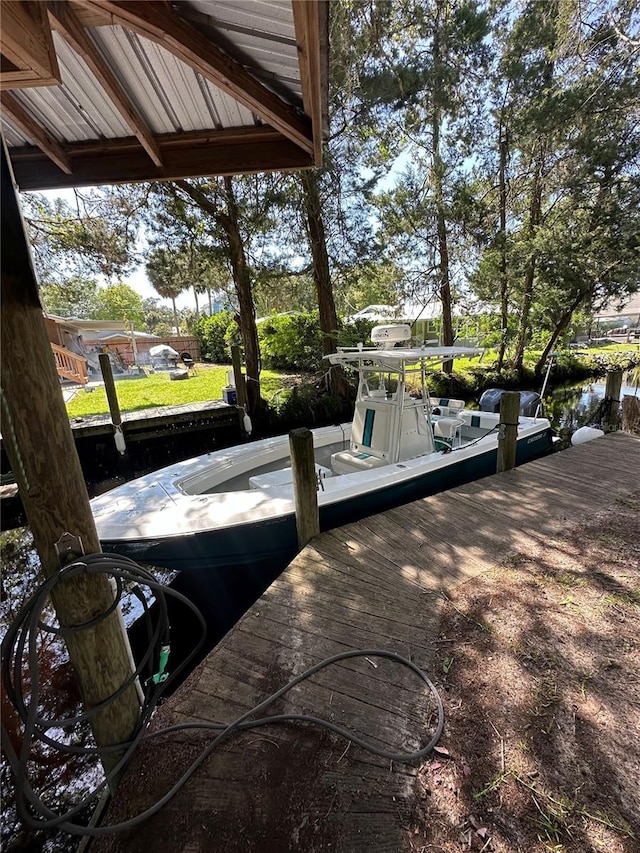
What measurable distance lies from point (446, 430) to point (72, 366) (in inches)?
521

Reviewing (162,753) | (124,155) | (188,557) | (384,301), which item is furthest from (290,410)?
(162,753)

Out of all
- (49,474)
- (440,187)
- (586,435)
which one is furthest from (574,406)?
(49,474)

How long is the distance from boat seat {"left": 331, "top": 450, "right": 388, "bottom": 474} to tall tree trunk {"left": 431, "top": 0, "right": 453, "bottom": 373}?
828 centimetres

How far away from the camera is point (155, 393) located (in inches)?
461

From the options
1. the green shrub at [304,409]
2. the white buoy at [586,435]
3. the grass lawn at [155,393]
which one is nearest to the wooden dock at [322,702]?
the white buoy at [586,435]

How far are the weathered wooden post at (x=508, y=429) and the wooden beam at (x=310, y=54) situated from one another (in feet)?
11.5

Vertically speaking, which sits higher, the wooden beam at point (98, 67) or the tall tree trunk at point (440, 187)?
the tall tree trunk at point (440, 187)

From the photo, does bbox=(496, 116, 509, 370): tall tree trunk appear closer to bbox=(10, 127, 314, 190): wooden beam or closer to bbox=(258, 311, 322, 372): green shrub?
bbox=(258, 311, 322, 372): green shrub

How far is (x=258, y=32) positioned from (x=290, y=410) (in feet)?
26.4

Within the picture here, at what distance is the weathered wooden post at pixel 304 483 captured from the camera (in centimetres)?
295

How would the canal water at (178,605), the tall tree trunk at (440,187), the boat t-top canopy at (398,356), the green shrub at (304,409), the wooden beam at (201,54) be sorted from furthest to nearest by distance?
the green shrub at (304,409) < the tall tree trunk at (440,187) < the boat t-top canopy at (398,356) < the canal water at (178,605) < the wooden beam at (201,54)

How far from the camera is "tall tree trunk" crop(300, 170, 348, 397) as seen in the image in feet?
26.8

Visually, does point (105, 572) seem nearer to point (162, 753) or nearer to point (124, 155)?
point (162, 753)

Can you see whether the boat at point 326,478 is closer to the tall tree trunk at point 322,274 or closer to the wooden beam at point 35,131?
the wooden beam at point 35,131
